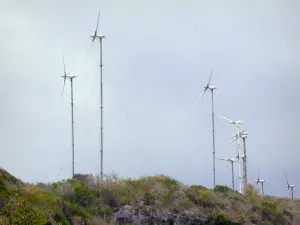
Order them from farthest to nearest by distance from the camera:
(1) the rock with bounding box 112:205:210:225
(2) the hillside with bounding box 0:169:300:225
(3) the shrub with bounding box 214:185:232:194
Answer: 1. (3) the shrub with bounding box 214:185:232:194
2. (1) the rock with bounding box 112:205:210:225
3. (2) the hillside with bounding box 0:169:300:225

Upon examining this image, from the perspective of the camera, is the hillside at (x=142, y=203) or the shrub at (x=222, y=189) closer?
the hillside at (x=142, y=203)

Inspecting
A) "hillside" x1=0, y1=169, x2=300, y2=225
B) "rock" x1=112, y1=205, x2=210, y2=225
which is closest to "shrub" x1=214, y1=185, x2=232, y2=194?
"hillside" x1=0, y1=169, x2=300, y2=225

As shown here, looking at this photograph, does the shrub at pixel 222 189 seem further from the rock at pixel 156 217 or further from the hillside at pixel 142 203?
the rock at pixel 156 217

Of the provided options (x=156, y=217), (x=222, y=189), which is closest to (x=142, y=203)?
(x=156, y=217)

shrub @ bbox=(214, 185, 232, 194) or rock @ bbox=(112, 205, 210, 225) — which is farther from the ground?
shrub @ bbox=(214, 185, 232, 194)

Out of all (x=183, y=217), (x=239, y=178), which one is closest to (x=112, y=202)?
(x=183, y=217)

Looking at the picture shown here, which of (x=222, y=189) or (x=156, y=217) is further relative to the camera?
(x=222, y=189)

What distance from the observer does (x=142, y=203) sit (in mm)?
42531

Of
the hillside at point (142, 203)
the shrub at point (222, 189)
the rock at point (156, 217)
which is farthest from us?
the shrub at point (222, 189)

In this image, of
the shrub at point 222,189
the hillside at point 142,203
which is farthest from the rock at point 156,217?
the shrub at point 222,189

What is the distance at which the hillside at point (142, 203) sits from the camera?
109 feet

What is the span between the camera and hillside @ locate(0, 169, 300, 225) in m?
33.2

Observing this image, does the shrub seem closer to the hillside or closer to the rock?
the hillside

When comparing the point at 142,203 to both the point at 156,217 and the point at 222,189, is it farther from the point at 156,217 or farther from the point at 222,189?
the point at 222,189
